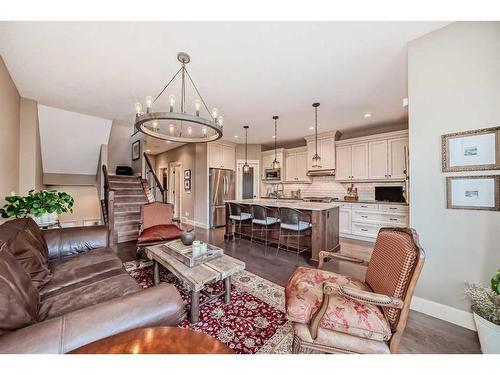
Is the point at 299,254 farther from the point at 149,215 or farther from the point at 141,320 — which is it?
the point at 141,320

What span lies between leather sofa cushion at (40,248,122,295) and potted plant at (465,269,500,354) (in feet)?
9.47

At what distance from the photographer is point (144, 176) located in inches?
245

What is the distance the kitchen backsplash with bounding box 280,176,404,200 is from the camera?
197 inches

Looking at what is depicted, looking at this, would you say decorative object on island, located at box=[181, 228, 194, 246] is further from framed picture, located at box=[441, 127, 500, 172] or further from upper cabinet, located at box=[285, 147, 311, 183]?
upper cabinet, located at box=[285, 147, 311, 183]

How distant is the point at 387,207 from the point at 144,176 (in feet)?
21.9

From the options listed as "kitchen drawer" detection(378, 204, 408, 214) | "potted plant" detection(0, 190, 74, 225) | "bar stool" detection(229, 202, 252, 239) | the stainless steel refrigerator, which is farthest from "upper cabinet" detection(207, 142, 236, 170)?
"kitchen drawer" detection(378, 204, 408, 214)

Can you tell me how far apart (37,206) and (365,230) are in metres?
5.76

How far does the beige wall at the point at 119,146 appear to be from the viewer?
18.0 feet

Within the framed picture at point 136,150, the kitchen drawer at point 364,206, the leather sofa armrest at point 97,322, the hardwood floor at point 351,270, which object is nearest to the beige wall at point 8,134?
the hardwood floor at point 351,270

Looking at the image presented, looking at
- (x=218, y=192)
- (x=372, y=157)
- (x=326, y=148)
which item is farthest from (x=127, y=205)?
(x=372, y=157)

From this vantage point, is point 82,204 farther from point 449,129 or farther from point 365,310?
point 449,129

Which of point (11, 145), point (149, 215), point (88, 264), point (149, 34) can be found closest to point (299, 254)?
point (149, 215)

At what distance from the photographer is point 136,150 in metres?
6.76

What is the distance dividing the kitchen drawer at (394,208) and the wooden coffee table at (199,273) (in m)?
3.79
